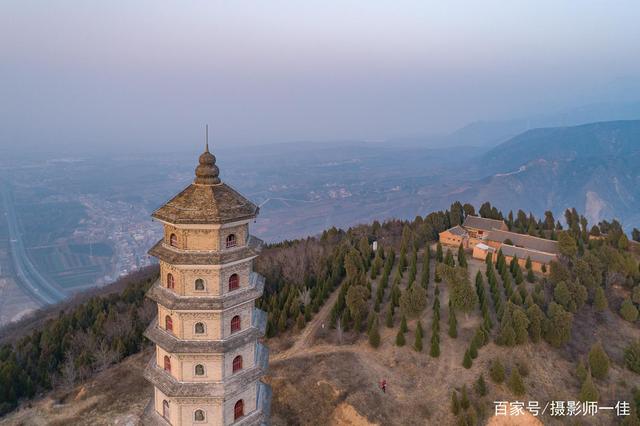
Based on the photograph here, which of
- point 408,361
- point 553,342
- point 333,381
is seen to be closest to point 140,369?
point 333,381

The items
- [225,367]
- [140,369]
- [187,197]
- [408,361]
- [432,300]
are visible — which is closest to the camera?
[187,197]

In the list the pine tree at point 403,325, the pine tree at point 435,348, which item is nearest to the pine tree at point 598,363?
the pine tree at point 435,348

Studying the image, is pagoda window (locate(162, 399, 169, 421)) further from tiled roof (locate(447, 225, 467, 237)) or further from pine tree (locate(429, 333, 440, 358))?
tiled roof (locate(447, 225, 467, 237))

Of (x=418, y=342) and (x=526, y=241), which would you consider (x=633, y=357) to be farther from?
(x=526, y=241)

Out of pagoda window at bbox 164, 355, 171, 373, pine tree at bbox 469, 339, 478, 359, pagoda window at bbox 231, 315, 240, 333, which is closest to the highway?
pagoda window at bbox 164, 355, 171, 373

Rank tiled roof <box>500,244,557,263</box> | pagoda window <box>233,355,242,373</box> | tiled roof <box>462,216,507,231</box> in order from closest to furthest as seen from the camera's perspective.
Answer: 1. pagoda window <box>233,355,242,373</box>
2. tiled roof <box>500,244,557,263</box>
3. tiled roof <box>462,216,507,231</box>

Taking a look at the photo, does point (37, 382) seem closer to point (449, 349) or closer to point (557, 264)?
point (449, 349)
